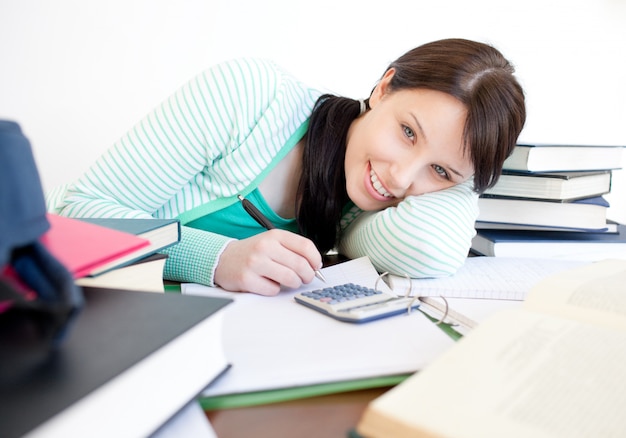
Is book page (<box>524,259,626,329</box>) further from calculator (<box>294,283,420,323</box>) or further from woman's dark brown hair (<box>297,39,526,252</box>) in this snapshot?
woman's dark brown hair (<box>297,39,526,252</box>)

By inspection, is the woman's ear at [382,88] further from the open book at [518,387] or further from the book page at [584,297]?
the open book at [518,387]

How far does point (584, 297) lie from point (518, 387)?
0.76ft

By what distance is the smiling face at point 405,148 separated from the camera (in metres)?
0.78

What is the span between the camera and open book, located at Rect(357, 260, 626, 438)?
0.26 metres

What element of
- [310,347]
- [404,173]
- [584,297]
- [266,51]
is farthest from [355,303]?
[266,51]

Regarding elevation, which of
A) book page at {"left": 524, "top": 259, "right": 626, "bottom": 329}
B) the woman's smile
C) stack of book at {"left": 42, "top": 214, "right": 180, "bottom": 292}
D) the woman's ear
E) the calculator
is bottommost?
the calculator

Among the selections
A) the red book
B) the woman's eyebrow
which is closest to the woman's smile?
the woman's eyebrow

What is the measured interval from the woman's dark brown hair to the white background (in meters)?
0.53

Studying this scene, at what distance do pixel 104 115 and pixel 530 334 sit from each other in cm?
133

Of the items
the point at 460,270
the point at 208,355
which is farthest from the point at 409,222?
the point at 208,355

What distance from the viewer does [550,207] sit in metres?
0.89

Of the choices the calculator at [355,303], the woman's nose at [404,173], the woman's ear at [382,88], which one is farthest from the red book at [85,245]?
the woman's ear at [382,88]

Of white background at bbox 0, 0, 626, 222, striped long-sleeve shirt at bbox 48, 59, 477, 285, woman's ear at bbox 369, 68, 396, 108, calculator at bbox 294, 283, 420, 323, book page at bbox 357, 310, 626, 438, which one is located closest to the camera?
book page at bbox 357, 310, 626, 438

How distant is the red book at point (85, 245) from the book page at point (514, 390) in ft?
0.54
